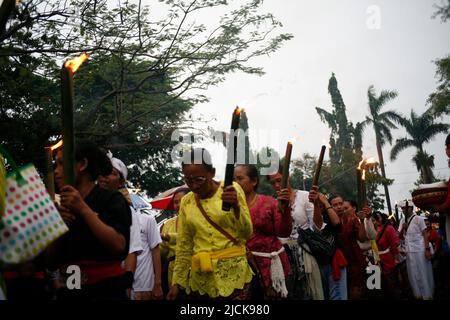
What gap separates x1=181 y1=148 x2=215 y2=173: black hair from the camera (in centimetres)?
416

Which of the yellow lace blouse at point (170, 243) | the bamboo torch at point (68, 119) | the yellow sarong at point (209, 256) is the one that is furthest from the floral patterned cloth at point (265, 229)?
the bamboo torch at point (68, 119)

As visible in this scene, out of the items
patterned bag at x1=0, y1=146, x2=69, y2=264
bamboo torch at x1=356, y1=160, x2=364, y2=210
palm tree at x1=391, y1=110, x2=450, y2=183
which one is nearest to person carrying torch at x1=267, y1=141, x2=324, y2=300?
bamboo torch at x1=356, y1=160, x2=364, y2=210

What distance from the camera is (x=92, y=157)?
10.2 feet

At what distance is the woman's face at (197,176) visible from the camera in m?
4.14

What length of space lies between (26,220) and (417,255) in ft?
36.4

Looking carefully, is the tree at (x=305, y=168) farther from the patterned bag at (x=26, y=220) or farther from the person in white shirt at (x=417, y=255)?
the patterned bag at (x=26, y=220)

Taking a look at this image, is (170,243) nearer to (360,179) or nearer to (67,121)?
(360,179)

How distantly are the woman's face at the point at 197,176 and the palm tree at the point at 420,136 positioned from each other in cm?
3879

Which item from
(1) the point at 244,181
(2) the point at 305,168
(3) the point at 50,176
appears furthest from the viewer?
(2) the point at 305,168

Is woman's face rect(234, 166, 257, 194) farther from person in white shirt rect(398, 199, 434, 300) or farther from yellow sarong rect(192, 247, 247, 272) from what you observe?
person in white shirt rect(398, 199, 434, 300)

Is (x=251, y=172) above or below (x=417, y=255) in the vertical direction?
above

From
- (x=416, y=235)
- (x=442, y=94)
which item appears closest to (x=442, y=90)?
(x=442, y=94)

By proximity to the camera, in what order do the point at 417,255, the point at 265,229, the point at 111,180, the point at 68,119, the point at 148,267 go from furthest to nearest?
the point at 417,255, the point at 148,267, the point at 265,229, the point at 111,180, the point at 68,119
